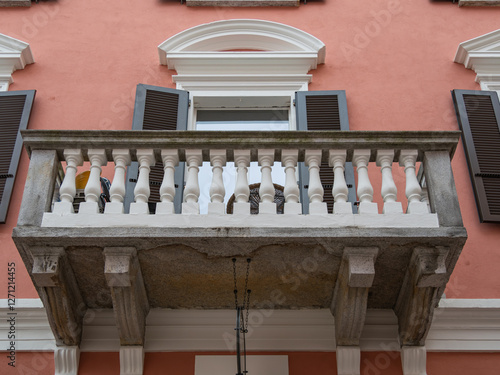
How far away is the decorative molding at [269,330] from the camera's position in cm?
642

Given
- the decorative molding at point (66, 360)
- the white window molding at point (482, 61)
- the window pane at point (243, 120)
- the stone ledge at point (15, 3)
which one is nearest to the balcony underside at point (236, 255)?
the decorative molding at point (66, 360)

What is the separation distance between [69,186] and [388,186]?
2.67 meters

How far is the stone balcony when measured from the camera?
5.73 meters

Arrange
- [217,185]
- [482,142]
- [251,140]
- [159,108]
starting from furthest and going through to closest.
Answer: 1. [159,108]
2. [482,142]
3. [251,140]
4. [217,185]

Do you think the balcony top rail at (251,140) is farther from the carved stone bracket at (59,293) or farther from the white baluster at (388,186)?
the carved stone bracket at (59,293)

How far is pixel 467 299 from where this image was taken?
21.8 ft

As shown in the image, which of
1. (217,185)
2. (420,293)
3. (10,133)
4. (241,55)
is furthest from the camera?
(241,55)

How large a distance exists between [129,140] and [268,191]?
1.27 m

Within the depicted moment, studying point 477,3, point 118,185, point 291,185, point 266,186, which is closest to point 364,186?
point 291,185

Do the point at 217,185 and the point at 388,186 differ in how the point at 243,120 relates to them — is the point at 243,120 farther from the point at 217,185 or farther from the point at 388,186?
the point at 388,186

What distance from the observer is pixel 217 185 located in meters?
6.09

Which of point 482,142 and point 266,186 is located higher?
point 482,142

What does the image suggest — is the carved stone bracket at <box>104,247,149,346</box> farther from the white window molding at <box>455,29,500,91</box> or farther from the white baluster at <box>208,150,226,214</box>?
the white window molding at <box>455,29,500,91</box>

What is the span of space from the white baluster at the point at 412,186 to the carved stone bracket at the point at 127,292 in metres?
2.30
